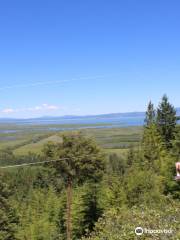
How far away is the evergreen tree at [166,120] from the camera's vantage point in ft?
142

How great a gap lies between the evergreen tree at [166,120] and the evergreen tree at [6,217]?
17413 millimetres

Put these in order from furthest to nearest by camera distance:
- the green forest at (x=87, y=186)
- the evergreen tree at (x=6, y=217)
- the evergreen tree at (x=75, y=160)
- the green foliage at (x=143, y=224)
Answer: the evergreen tree at (x=6, y=217) → the evergreen tree at (x=75, y=160) → the green forest at (x=87, y=186) → the green foliage at (x=143, y=224)

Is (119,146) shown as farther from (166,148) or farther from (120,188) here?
(120,188)

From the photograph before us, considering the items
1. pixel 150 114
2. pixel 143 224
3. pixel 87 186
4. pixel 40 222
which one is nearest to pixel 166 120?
pixel 150 114

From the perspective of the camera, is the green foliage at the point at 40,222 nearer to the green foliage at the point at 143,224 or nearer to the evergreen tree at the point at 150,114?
the evergreen tree at the point at 150,114

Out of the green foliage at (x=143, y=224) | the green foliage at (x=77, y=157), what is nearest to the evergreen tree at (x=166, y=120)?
the green foliage at (x=77, y=157)

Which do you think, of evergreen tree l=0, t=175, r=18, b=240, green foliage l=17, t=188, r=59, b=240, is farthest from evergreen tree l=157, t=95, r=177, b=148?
evergreen tree l=0, t=175, r=18, b=240

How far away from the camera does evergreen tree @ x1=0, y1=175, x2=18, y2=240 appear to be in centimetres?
3494

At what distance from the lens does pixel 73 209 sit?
32812 millimetres

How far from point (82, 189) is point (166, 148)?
11.0 meters

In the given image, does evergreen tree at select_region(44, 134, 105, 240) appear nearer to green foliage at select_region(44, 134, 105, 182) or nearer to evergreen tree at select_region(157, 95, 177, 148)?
green foliage at select_region(44, 134, 105, 182)

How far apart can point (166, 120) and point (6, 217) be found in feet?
70.5

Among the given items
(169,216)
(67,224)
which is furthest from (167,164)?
(169,216)

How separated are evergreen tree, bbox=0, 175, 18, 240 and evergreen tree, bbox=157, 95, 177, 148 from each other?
686 inches
